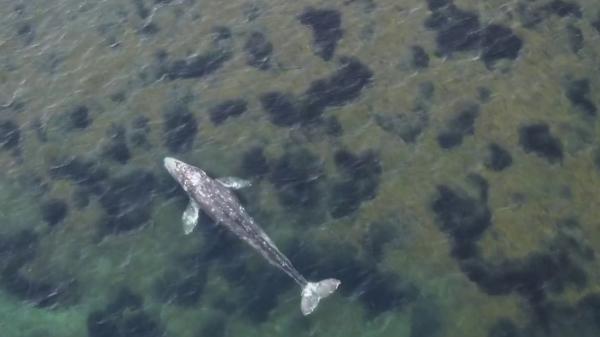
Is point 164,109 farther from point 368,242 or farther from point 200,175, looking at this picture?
point 368,242

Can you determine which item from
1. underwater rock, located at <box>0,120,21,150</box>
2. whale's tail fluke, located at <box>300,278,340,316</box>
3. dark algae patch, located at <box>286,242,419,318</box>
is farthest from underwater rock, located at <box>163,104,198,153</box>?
whale's tail fluke, located at <box>300,278,340,316</box>

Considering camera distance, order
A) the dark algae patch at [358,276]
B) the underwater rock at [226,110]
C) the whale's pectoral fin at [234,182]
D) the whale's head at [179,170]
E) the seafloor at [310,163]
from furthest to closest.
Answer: the underwater rock at [226,110] → the whale's head at [179,170] → the whale's pectoral fin at [234,182] → the seafloor at [310,163] → the dark algae patch at [358,276]

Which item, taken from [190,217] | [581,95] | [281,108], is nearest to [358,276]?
[190,217]

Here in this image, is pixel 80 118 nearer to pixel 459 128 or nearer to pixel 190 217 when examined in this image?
pixel 190 217

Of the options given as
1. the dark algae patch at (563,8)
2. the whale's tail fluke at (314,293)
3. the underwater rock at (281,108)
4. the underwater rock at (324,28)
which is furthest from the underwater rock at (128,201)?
the dark algae patch at (563,8)

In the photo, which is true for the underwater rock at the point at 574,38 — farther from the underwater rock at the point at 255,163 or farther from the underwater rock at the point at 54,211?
the underwater rock at the point at 54,211
